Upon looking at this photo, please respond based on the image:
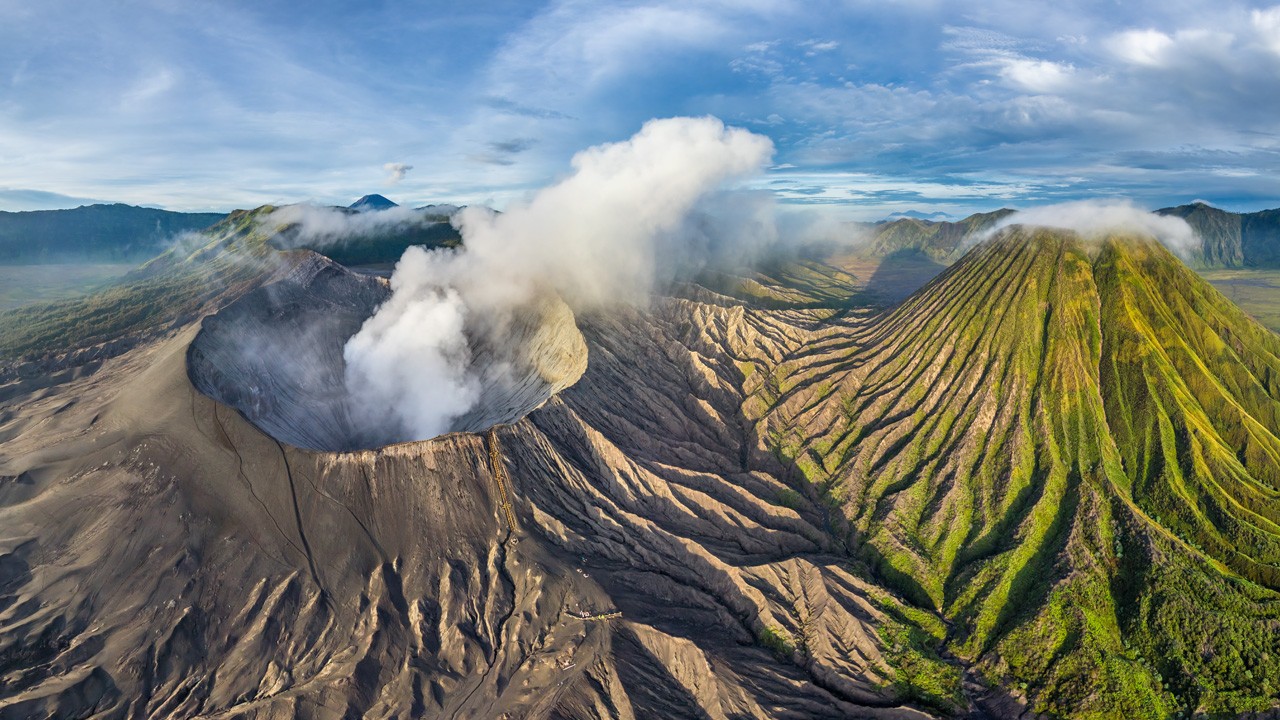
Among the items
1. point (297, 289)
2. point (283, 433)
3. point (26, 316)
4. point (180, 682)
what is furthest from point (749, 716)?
point (26, 316)

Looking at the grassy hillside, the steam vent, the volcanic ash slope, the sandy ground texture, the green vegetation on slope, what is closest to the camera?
the sandy ground texture

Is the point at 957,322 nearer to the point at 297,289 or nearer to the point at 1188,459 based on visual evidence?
the point at 1188,459

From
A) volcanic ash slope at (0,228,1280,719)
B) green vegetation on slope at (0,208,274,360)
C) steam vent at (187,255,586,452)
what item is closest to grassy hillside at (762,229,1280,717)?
volcanic ash slope at (0,228,1280,719)

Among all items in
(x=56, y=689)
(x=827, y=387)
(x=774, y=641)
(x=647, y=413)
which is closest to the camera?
(x=56, y=689)

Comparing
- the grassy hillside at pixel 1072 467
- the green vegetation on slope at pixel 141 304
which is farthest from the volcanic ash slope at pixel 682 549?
the green vegetation on slope at pixel 141 304

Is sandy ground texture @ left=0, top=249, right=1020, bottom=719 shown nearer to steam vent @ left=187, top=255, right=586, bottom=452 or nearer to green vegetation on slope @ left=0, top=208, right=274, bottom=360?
steam vent @ left=187, top=255, right=586, bottom=452

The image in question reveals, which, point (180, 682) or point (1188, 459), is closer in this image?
point (180, 682)
